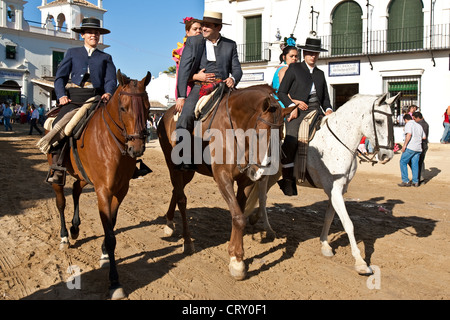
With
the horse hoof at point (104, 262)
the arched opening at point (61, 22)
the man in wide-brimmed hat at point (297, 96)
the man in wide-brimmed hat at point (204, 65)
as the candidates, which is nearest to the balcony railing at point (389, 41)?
the man in wide-brimmed hat at point (297, 96)

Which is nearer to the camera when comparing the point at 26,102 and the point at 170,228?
the point at 170,228

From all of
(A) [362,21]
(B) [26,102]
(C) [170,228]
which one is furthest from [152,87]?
(C) [170,228]

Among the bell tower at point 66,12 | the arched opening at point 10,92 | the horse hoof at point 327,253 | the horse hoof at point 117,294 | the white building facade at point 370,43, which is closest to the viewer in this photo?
the horse hoof at point 117,294

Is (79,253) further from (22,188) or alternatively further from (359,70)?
(359,70)

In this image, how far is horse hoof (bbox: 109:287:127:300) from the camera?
4.41 meters

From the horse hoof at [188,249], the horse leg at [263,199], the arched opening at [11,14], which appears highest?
the arched opening at [11,14]

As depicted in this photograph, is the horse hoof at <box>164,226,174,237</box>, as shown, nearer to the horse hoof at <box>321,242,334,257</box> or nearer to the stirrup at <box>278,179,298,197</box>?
the stirrup at <box>278,179,298,197</box>

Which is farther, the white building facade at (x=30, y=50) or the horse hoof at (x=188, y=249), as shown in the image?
the white building facade at (x=30, y=50)

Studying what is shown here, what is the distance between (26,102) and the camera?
140 feet

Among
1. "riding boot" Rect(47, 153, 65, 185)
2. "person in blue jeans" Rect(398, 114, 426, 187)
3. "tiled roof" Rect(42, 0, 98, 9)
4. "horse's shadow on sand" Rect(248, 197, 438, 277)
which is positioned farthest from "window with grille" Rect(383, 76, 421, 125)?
"tiled roof" Rect(42, 0, 98, 9)

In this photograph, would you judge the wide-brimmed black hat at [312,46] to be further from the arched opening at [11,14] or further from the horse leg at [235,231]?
the arched opening at [11,14]

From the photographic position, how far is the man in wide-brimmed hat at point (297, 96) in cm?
642

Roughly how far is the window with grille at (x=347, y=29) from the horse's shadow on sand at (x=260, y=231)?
1604 cm

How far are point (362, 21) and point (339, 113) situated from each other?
65.1 ft
